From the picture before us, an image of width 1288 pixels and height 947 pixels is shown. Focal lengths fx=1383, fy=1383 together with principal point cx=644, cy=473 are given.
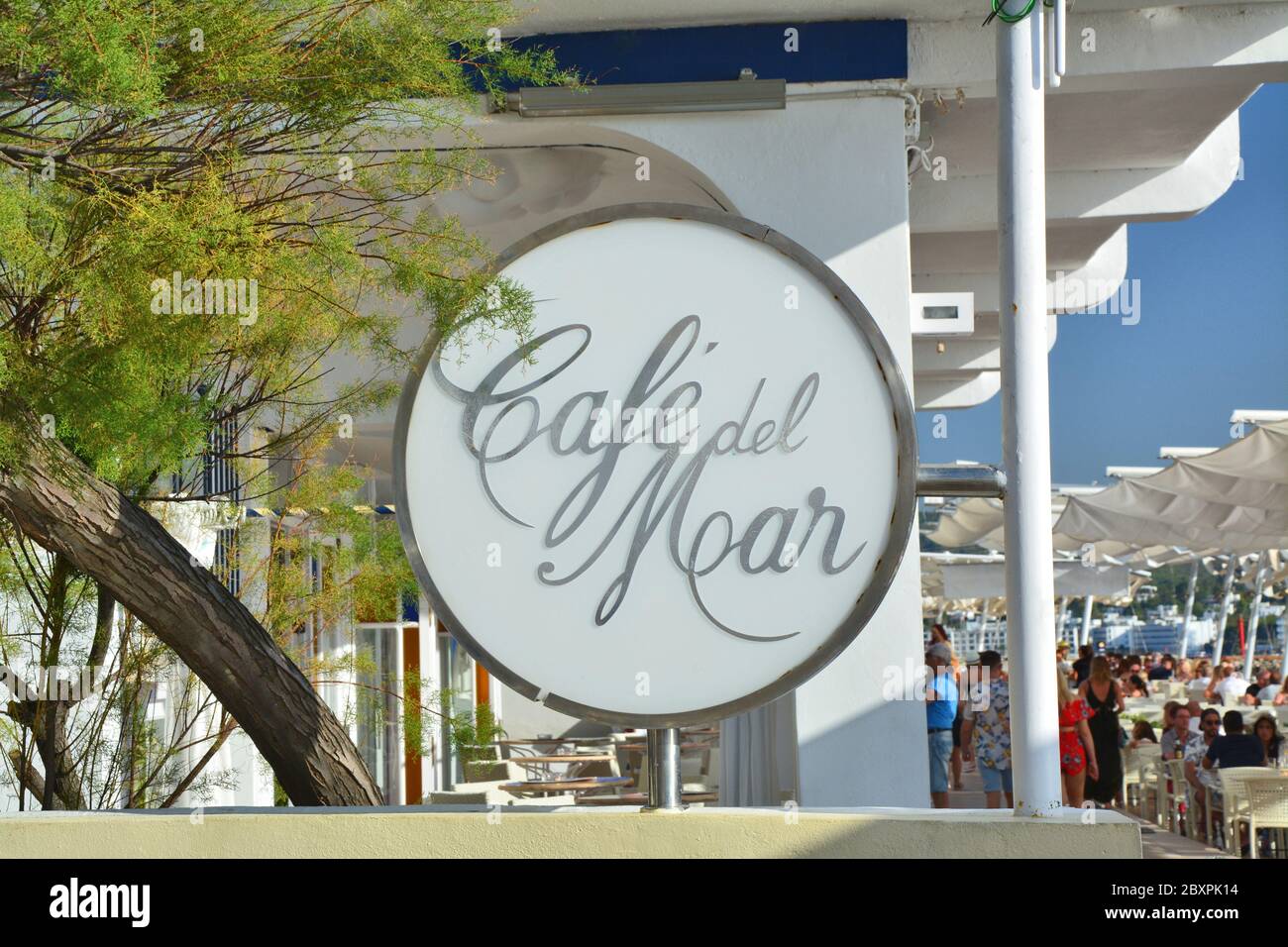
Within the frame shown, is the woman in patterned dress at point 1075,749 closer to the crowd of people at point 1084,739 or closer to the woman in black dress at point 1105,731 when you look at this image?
the crowd of people at point 1084,739

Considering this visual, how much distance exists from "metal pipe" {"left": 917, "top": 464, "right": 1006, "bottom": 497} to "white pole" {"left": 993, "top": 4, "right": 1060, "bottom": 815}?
3 cm

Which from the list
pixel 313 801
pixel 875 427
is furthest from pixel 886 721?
pixel 875 427

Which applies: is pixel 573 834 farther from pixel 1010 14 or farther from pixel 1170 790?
pixel 1170 790

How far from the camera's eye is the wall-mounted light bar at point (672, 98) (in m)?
5.63

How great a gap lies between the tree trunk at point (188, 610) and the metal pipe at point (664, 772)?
148 cm

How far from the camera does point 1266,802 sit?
27.7ft

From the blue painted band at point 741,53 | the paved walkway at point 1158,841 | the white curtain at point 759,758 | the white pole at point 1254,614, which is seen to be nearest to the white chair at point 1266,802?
the paved walkway at point 1158,841

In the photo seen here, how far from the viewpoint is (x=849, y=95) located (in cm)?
573

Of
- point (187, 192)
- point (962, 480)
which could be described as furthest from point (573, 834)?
point (187, 192)

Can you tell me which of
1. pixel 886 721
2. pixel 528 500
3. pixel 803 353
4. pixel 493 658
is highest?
pixel 803 353

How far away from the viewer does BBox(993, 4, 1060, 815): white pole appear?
2.52 m
